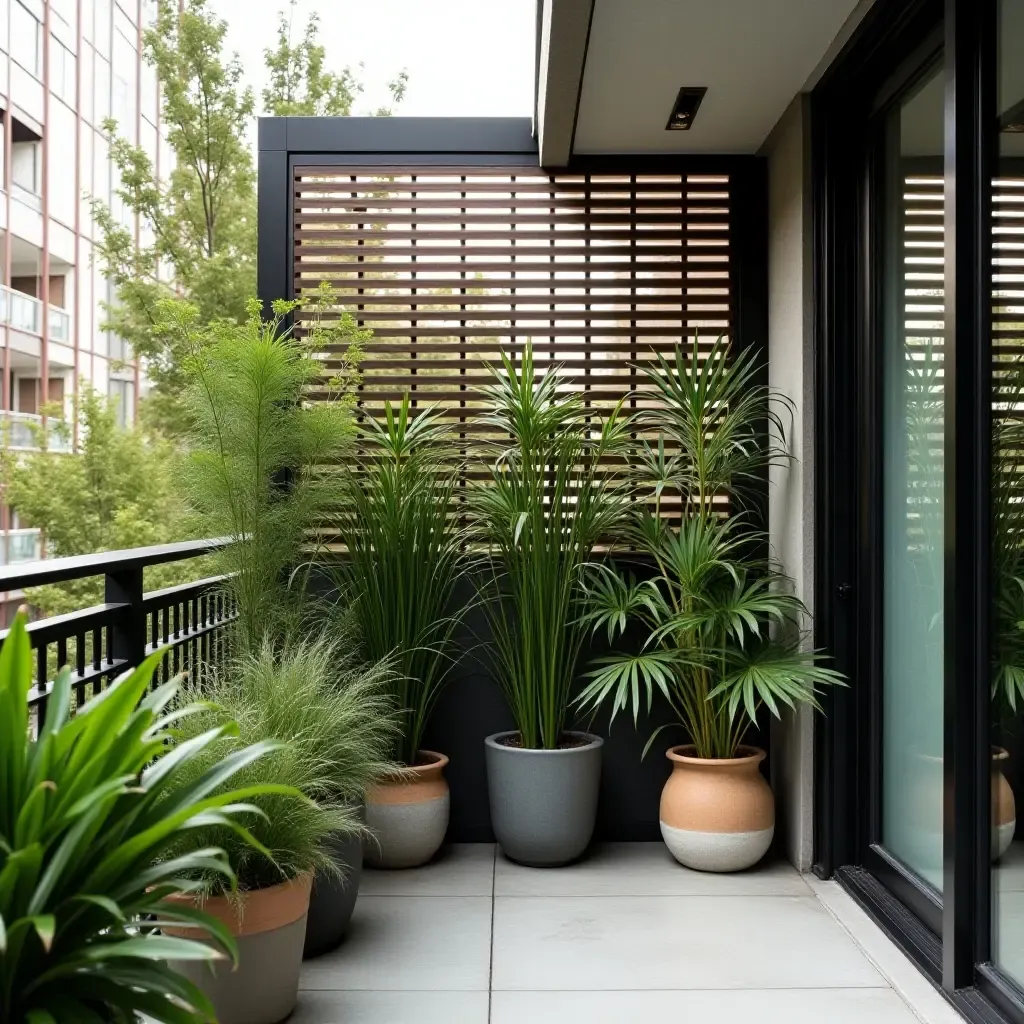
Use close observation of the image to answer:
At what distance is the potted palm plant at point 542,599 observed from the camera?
384cm

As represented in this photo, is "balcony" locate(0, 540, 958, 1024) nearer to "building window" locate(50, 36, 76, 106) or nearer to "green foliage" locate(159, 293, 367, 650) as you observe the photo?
"green foliage" locate(159, 293, 367, 650)

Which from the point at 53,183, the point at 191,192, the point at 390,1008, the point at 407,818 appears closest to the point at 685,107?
the point at 407,818

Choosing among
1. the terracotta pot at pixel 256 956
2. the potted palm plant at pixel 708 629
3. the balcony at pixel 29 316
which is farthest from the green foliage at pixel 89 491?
the terracotta pot at pixel 256 956

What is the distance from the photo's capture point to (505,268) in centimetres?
436

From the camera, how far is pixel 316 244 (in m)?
4.36

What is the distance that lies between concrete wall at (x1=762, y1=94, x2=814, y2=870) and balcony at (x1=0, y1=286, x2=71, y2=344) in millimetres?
12765

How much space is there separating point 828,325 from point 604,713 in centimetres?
165

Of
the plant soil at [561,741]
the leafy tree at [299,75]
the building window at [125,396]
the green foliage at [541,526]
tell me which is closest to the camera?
the green foliage at [541,526]

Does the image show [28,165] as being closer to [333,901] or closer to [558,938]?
[333,901]

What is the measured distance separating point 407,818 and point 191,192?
10608 mm

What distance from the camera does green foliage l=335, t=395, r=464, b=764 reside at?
12.9 ft

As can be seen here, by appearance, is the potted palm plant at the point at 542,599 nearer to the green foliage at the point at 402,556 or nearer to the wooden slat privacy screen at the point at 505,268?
the green foliage at the point at 402,556

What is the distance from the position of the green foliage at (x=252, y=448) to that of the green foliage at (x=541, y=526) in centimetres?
57

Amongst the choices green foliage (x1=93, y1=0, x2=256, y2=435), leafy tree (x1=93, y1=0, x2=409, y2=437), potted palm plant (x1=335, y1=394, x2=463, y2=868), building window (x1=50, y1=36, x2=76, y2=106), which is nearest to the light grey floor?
potted palm plant (x1=335, y1=394, x2=463, y2=868)
